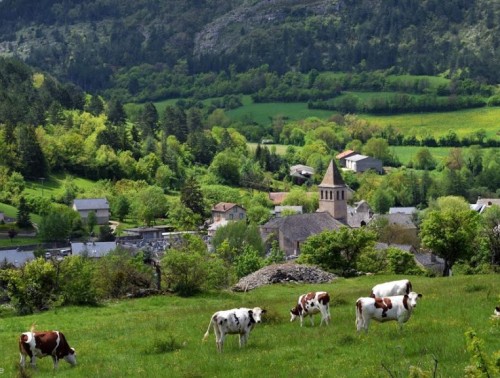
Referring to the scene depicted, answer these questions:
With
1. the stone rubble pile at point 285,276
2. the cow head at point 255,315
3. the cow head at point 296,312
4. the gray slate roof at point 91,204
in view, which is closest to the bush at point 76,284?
the stone rubble pile at point 285,276

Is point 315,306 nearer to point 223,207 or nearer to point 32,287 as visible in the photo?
point 32,287

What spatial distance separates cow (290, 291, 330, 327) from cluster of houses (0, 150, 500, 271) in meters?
46.9

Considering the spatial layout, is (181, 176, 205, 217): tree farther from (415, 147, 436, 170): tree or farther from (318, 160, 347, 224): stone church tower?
(415, 147, 436, 170): tree

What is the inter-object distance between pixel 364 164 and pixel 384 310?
145451 millimetres

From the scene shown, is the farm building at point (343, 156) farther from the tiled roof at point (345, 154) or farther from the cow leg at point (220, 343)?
the cow leg at point (220, 343)

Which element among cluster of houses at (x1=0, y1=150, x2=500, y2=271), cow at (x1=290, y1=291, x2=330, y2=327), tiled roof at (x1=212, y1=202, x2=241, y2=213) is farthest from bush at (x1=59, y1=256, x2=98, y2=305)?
tiled roof at (x1=212, y1=202, x2=241, y2=213)

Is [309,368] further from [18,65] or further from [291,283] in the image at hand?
[18,65]

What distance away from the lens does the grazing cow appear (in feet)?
72.6

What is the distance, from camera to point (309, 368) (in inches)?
755

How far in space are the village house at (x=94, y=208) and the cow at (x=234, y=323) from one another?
3445 inches

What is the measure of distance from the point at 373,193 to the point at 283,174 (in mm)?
20845

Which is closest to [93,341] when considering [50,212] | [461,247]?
[461,247]

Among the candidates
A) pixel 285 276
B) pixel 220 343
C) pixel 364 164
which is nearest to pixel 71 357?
pixel 220 343

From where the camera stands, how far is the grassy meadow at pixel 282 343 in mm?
19188
